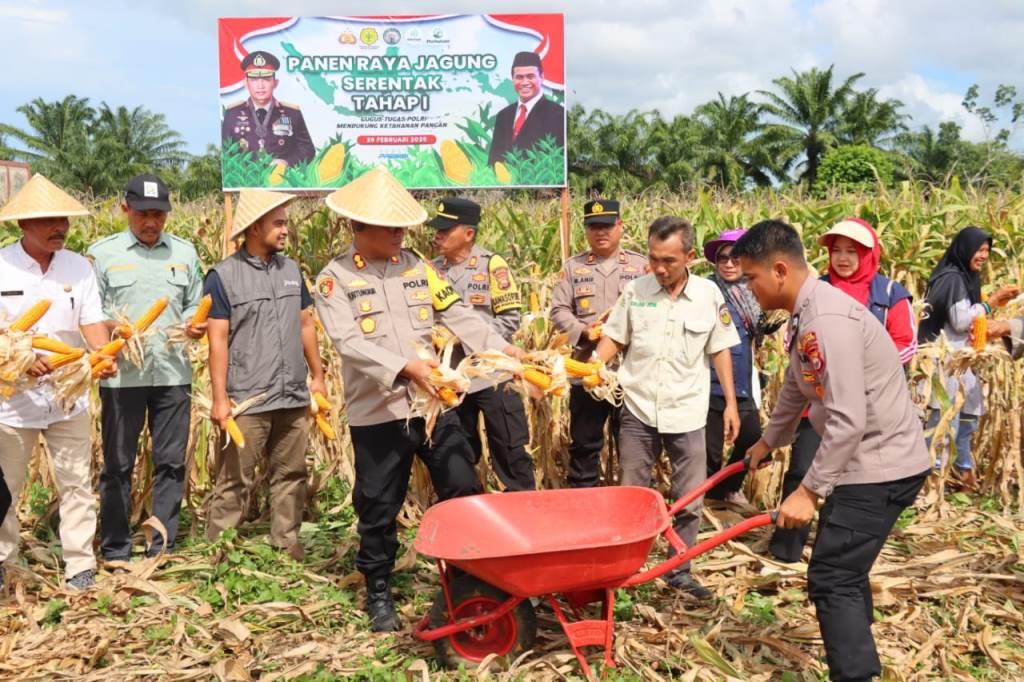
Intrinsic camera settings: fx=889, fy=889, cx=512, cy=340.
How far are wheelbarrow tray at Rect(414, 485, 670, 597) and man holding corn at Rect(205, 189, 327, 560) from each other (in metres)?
1.39

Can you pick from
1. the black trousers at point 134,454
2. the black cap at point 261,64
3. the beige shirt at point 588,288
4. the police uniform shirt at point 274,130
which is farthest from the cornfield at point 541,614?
the black cap at point 261,64

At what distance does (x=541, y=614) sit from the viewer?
13.7ft

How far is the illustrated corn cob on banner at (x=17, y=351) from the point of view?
399 cm

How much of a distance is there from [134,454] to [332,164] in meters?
3.30

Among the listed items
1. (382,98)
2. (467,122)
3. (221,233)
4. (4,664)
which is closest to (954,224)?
(467,122)

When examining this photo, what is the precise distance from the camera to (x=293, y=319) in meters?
4.83

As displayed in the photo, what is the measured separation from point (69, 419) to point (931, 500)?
16.7ft

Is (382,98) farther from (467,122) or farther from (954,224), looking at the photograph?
(954,224)

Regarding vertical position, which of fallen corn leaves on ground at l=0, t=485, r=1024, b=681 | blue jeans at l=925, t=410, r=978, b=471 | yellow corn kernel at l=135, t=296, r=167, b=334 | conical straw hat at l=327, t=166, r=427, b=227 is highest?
conical straw hat at l=327, t=166, r=427, b=227

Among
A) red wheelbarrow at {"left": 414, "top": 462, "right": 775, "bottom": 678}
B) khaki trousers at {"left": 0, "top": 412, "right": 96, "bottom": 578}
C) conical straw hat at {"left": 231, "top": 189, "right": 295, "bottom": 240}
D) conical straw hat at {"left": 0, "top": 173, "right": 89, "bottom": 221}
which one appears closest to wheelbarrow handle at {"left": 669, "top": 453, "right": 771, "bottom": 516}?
red wheelbarrow at {"left": 414, "top": 462, "right": 775, "bottom": 678}

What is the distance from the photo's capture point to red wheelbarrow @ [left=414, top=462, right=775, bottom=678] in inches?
130

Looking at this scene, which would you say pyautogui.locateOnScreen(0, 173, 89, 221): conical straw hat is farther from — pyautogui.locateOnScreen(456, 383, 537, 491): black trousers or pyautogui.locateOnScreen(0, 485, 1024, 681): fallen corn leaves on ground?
pyautogui.locateOnScreen(456, 383, 537, 491): black trousers

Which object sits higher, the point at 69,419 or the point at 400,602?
the point at 69,419

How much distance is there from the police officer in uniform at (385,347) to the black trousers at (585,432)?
1.19 meters
